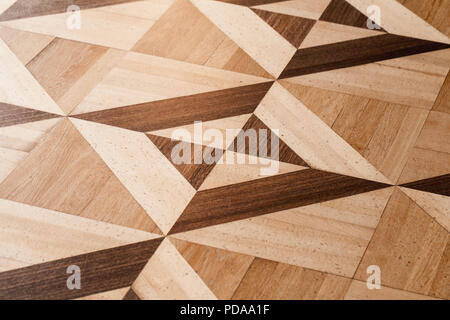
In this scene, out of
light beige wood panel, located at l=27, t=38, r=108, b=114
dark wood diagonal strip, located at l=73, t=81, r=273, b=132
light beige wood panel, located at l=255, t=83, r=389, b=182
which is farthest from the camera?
light beige wood panel, located at l=27, t=38, r=108, b=114

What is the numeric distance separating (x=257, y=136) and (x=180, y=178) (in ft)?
0.73

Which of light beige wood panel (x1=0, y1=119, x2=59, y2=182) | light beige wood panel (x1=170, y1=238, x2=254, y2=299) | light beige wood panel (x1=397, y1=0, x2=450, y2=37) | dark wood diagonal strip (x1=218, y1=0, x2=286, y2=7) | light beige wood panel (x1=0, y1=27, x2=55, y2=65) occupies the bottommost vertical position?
light beige wood panel (x1=397, y1=0, x2=450, y2=37)

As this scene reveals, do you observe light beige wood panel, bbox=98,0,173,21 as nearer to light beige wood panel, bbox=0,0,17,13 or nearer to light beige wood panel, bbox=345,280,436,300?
light beige wood panel, bbox=0,0,17,13

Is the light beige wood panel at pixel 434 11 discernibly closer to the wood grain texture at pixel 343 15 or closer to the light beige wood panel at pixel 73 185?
the wood grain texture at pixel 343 15

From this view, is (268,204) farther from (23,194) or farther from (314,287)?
(23,194)

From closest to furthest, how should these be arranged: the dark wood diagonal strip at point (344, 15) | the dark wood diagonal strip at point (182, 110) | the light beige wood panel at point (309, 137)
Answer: the light beige wood panel at point (309, 137), the dark wood diagonal strip at point (182, 110), the dark wood diagonal strip at point (344, 15)

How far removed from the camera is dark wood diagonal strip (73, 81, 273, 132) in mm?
1634

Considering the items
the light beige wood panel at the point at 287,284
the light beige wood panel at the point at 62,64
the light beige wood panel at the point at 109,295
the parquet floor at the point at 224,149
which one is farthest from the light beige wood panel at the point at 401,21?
the light beige wood panel at the point at 109,295

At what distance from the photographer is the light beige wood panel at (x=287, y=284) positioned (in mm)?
1264

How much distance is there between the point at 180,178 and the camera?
4.89 ft

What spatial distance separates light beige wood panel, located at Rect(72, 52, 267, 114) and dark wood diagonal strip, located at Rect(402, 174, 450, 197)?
501mm

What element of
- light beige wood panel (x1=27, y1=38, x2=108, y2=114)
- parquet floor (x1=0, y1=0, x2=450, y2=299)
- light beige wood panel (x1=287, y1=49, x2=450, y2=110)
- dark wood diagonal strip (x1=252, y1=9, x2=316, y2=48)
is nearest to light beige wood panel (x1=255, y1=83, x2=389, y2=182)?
parquet floor (x1=0, y1=0, x2=450, y2=299)

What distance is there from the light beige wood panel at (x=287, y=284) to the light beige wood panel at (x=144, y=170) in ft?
0.71
